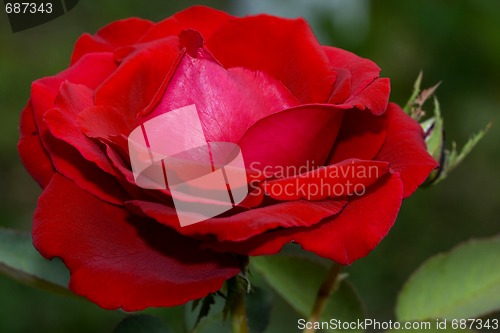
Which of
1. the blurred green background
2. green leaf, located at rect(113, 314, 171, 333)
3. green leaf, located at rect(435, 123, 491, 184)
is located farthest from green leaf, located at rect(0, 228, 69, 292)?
the blurred green background

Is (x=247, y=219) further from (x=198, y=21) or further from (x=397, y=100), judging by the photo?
(x=397, y=100)

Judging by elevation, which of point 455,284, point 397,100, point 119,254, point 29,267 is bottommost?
point 397,100

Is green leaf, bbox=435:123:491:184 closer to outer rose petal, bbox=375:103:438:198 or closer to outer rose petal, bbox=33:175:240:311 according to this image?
outer rose petal, bbox=375:103:438:198

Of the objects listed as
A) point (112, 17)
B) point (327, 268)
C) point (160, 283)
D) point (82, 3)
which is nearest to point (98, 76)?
point (160, 283)

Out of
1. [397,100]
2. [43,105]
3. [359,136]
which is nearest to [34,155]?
[43,105]

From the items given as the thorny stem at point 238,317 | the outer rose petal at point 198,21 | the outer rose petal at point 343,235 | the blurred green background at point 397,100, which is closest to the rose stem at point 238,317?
the thorny stem at point 238,317
